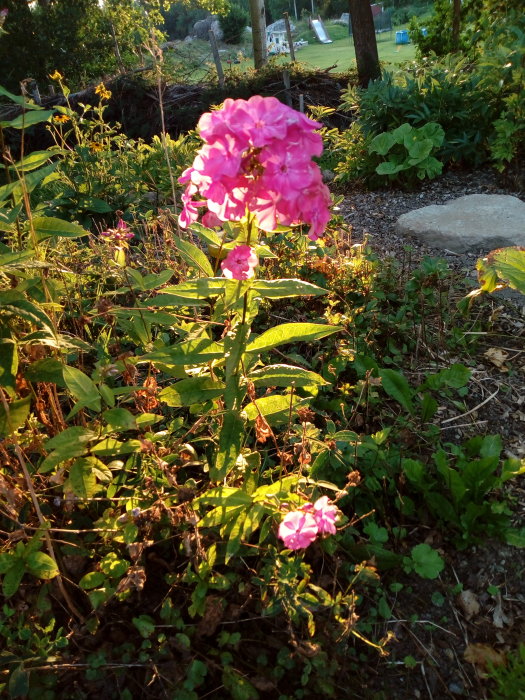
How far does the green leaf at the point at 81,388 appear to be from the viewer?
1308mm

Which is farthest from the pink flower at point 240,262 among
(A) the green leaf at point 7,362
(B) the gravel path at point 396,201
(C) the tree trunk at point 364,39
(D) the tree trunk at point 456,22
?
(D) the tree trunk at point 456,22

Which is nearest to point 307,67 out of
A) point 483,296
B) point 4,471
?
point 483,296

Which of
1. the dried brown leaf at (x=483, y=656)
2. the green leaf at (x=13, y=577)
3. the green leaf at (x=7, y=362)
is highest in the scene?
the green leaf at (x=7, y=362)

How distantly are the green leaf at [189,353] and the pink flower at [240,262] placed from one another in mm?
258

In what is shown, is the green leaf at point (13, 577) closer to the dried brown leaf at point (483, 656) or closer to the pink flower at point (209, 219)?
the pink flower at point (209, 219)

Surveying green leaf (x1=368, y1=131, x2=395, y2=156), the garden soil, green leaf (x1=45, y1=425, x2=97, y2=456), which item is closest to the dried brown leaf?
the garden soil

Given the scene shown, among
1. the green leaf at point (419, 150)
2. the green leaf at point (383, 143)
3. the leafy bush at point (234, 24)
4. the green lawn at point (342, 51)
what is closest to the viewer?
the green leaf at point (419, 150)

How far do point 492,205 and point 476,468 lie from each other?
2.84 m

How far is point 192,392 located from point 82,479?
37 centimetres

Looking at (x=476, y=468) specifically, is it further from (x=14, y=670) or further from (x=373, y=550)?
(x=14, y=670)

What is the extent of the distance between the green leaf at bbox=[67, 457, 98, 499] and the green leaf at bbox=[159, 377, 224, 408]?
0.27 meters

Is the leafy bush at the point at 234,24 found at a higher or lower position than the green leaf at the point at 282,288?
higher

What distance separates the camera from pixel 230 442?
1403 mm

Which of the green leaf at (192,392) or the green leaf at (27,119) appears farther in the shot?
the green leaf at (192,392)
